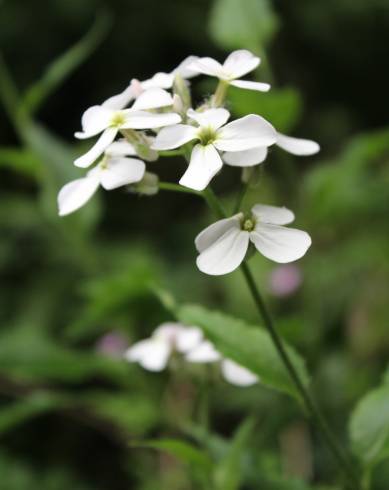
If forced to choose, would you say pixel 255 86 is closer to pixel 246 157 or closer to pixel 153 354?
pixel 246 157

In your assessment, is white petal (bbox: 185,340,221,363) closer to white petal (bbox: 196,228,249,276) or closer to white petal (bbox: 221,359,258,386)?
white petal (bbox: 221,359,258,386)

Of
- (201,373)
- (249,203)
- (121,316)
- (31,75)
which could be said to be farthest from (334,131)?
(201,373)

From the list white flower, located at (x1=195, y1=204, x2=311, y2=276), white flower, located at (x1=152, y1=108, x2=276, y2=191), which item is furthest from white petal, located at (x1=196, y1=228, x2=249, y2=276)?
white flower, located at (x1=152, y1=108, x2=276, y2=191)

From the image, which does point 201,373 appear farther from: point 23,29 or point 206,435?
point 23,29

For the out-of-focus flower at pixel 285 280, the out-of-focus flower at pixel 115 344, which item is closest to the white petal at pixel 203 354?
the out-of-focus flower at pixel 115 344

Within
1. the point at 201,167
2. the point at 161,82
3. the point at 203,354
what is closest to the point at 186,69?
the point at 161,82

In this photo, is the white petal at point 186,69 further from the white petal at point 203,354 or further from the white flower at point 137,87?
the white petal at point 203,354
